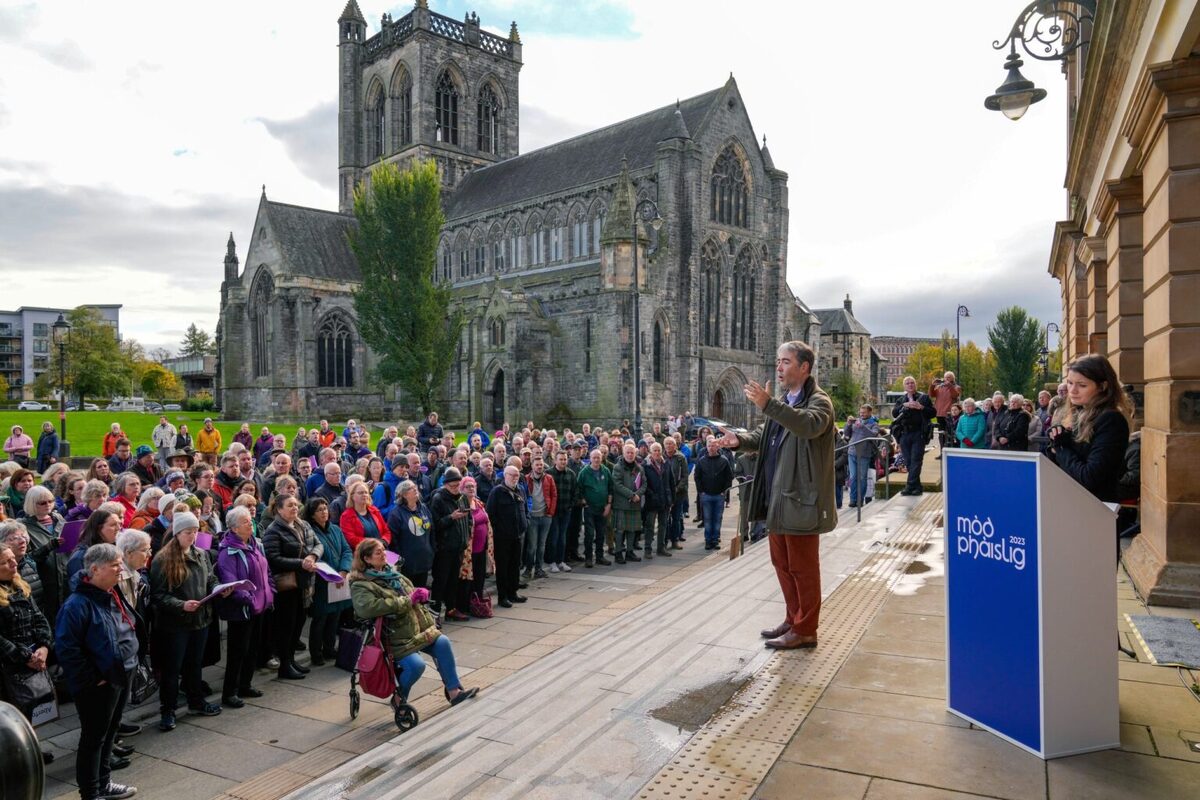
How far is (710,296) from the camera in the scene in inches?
1666

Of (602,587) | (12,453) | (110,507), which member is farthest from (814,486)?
(12,453)

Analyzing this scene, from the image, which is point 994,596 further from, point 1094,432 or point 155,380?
point 155,380

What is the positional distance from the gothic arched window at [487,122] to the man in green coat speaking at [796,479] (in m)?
58.2

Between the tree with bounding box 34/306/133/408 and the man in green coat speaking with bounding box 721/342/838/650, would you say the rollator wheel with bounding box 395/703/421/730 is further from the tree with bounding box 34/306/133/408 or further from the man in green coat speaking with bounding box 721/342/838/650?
the tree with bounding box 34/306/133/408

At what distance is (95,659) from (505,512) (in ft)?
19.6

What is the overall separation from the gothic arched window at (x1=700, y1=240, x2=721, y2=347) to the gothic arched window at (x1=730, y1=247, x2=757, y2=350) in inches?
45.8

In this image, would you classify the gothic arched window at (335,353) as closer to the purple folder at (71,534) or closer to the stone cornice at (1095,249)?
the purple folder at (71,534)

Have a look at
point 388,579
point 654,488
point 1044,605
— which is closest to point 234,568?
point 388,579

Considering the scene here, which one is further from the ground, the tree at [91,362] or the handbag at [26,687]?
the tree at [91,362]

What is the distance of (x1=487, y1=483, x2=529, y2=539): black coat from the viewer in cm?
1067

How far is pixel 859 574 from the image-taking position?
7.87 metres

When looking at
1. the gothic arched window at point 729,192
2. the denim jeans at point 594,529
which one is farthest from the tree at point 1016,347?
the denim jeans at point 594,529

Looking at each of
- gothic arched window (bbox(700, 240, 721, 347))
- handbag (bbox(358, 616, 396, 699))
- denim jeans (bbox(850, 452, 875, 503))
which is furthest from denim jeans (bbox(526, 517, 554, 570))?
gothic arched window (bbox(700, 240, 721, 347))

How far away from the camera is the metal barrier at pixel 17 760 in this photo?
1763 mm
